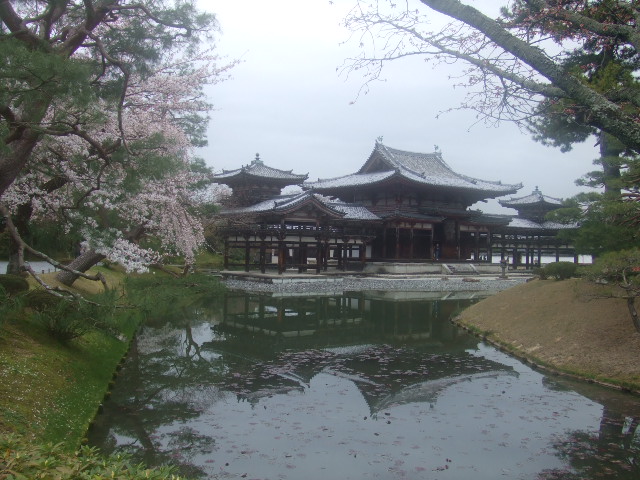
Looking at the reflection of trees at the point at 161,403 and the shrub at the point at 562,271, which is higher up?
the shrub at the point at 562,271

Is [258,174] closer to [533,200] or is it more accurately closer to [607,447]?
[533,200]

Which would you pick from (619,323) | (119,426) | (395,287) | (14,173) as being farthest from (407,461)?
(395,287)

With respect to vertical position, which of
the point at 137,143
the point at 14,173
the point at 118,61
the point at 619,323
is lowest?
the point at 619,323

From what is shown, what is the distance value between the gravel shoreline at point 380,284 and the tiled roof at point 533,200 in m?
13.8

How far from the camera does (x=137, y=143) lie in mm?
8367

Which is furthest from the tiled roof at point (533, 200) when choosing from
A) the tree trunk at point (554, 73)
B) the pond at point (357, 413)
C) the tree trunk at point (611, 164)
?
the tree trunk at point (554, 73)

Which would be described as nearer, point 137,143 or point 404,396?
point 137,143

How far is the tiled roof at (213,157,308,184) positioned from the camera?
37.3 meters

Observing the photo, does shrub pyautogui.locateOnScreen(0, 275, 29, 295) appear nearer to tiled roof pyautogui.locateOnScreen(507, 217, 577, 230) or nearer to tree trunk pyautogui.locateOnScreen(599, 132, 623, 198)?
tree trunk pyautogui.locateOnScreen(599, 132, 623, 198)

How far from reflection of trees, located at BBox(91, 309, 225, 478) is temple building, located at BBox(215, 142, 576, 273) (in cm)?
1826

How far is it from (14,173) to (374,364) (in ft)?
27.7

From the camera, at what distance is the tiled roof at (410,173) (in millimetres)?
39469

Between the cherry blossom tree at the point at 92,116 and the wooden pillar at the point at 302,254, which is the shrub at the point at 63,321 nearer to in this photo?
the cherry blossom tree at the point at 92,116

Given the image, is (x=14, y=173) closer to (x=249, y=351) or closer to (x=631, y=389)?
(x=249, y=351)
